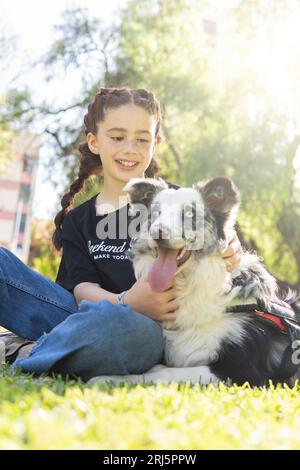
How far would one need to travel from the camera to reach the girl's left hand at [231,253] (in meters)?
3.54

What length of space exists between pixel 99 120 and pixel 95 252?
3.80ft

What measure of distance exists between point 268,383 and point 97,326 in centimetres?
117

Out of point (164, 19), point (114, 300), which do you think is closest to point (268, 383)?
point (114, 300)

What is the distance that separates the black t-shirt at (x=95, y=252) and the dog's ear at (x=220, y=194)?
0.64 meters

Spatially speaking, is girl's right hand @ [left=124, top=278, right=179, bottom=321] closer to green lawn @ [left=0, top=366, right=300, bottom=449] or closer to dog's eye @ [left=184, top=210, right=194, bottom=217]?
dog's eye @ [left=184, top=210, right=194, bottom=217]

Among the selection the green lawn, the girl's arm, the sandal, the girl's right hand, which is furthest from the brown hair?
the green lawn

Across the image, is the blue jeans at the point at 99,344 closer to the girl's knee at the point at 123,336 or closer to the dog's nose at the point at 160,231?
the girl's knee at the point at 123,336

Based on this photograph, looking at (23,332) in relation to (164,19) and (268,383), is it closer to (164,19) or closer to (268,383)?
(268,383)

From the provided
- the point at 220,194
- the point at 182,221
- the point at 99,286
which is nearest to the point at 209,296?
the point at 182,221

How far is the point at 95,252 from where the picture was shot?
14.1 feet

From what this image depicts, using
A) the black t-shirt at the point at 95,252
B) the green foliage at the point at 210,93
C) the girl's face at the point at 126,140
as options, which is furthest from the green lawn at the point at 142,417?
the green foliage at the point at 210,93

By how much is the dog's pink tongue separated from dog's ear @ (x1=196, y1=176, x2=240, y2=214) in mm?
414

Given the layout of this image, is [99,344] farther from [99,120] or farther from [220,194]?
[99,120]

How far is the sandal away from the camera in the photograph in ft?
13.1
